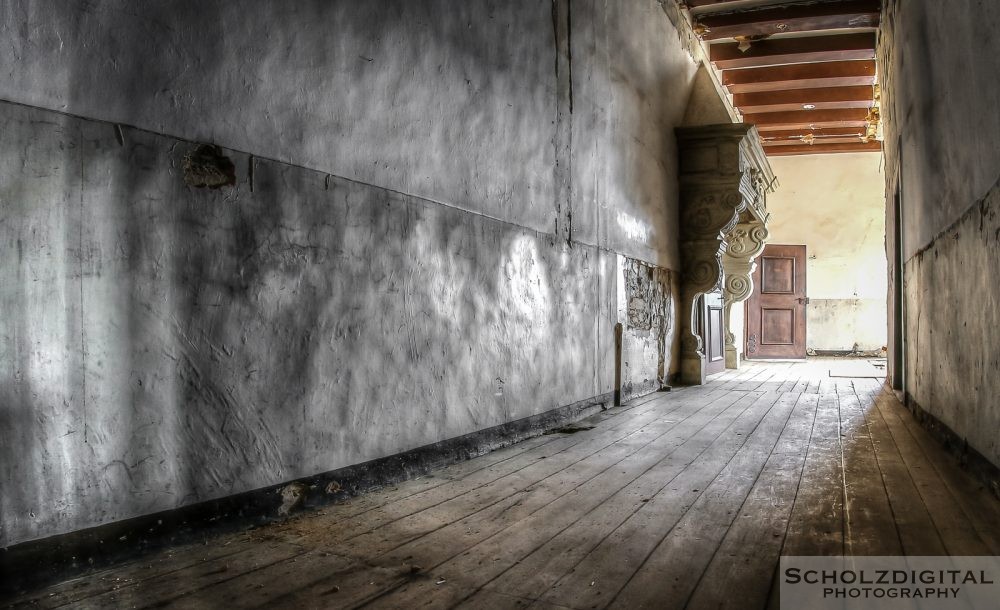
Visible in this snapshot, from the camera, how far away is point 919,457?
120 inches

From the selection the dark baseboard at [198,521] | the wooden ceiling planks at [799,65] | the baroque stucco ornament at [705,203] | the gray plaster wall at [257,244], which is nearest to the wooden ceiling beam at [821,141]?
the wooden ceiling planks at [799,65]

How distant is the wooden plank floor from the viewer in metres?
1.51

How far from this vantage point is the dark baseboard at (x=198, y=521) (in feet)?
4.90

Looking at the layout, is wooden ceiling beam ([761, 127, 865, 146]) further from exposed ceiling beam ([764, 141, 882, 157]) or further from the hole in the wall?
the hole in the wall

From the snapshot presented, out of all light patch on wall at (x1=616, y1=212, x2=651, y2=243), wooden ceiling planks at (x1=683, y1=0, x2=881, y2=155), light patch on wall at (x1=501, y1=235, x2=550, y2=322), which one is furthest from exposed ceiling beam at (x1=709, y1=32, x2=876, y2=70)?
light patch on wall at (x1=501, y1=235, x2=550, y2=322)

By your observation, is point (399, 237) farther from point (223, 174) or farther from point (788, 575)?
point (788, 575)

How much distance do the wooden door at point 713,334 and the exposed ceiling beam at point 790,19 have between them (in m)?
Result: 3.07

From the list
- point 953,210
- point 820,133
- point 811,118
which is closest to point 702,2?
point 811,118

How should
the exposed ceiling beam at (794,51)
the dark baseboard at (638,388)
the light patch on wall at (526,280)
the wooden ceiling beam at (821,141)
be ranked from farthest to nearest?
the wooden ceiling beam at (821,141)
the exposed ceiling beam at (794,51)
the dark baseboard at (638,388)
the light patch on wall at (526,280)

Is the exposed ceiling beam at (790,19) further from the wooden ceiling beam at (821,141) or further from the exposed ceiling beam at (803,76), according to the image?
the wooden ceiling beam at (821,141)

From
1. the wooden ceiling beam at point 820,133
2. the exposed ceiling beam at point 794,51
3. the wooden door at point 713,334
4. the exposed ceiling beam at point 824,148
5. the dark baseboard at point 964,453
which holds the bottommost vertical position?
the dark baseboard at point 964,453

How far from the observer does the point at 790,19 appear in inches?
Result: 284

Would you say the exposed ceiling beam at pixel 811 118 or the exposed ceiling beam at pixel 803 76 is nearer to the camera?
the exposed ceiling beam at pixel 803 76

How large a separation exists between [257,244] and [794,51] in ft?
26.3
